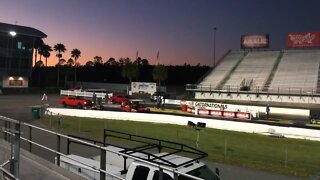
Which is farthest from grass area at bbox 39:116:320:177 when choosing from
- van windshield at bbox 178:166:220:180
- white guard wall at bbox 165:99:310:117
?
van windshield at bbox 178:166:220:180

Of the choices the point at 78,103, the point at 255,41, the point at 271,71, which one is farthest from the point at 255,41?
the point at 78,103

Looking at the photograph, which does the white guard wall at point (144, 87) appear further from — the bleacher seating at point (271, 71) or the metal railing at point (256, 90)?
the bleacher seating at point (271, 71)

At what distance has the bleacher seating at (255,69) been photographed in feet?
261

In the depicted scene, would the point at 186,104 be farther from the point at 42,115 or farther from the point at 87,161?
the point at 87,161

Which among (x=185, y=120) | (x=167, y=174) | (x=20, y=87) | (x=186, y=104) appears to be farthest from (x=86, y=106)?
(x=20, y=87)

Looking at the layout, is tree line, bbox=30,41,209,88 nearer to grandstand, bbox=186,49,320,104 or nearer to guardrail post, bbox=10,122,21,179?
grandstand, bbox=186,49,320,104

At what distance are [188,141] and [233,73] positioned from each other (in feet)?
198

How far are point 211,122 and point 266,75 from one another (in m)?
48.8

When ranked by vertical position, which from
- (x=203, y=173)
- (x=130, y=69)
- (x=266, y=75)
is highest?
(x=130, y=69)

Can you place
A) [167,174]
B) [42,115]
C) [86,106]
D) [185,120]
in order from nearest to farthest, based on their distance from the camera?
[167,174], [185,120], [42,115], [86,106]

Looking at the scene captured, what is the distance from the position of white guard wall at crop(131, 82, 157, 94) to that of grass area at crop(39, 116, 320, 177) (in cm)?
4306

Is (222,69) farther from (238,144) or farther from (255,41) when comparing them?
(238,144)

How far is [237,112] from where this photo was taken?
140ft

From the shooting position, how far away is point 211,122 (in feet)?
115
